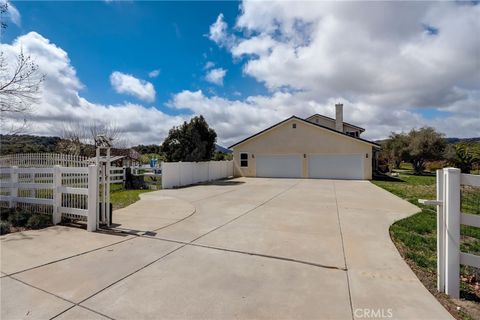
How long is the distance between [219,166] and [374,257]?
1803 centimetres

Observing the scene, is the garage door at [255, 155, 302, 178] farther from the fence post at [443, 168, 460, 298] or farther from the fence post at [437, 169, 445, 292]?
the fence post at [443, 168, 460, 298]

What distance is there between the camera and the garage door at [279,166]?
22.8 meters

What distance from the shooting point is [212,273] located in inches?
150

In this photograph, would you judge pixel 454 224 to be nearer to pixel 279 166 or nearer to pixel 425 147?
pixel 279 166

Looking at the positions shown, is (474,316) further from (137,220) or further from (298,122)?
(298,122)

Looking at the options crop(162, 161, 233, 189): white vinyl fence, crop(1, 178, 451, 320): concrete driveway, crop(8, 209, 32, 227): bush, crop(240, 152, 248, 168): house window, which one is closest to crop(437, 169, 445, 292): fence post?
crop(1, 178, 451, 320): concrete driveway

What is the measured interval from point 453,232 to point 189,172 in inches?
609

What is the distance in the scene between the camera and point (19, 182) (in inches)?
293

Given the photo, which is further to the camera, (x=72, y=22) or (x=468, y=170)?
(x=468, y=170)

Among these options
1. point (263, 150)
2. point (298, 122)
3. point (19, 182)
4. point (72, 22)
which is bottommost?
point (19, 182)

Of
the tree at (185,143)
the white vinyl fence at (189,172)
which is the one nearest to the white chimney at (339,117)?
the white vinyl fence at (189,172)

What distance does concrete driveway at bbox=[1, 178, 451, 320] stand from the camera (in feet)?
9.54

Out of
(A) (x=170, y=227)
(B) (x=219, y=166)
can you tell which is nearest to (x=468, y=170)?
(B) (x=219, y=166)
